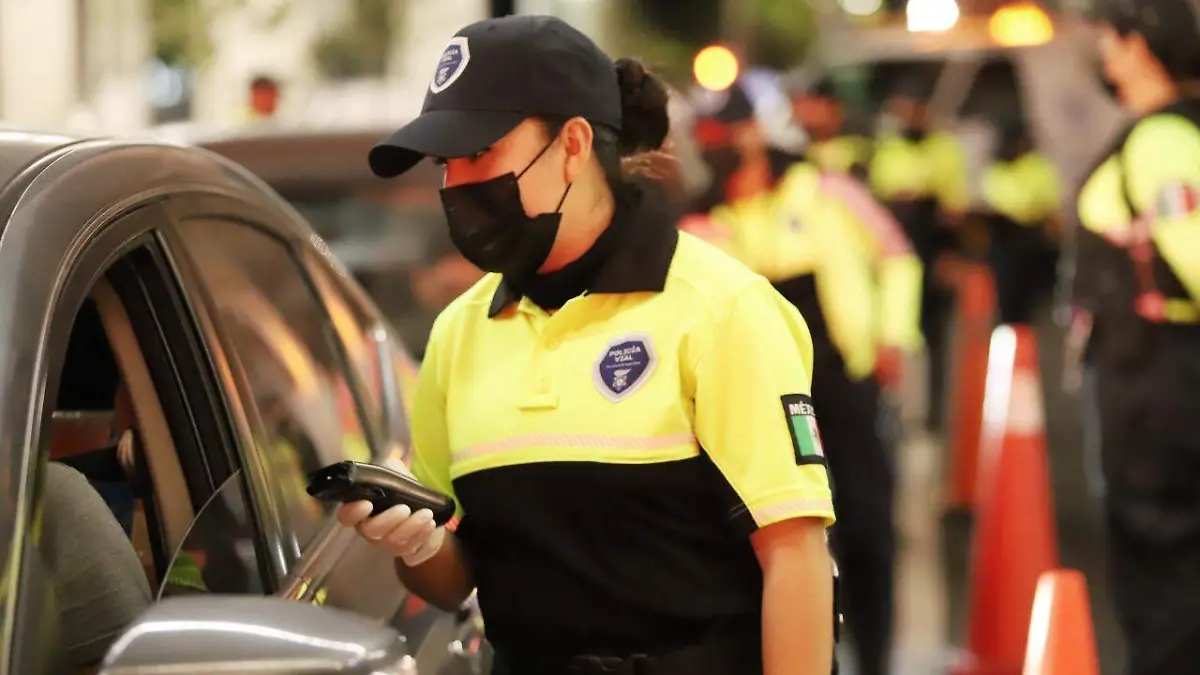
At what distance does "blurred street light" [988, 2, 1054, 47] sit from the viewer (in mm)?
13711

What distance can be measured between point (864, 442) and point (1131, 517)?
0.82 meters

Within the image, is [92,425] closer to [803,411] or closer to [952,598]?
[803,411]

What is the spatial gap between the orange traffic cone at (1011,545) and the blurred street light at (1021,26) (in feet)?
26.3

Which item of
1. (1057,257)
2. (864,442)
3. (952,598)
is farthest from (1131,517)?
(1057,257)

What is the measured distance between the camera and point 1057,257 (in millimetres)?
12117

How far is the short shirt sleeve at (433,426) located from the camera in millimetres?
2588

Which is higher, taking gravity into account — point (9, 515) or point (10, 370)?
point (10, 370)

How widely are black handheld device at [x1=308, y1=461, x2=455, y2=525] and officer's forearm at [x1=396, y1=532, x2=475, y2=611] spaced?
146 millimetres

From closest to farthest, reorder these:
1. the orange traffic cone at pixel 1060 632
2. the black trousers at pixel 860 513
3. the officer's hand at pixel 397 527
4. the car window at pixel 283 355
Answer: the officer's hand at pixel 397 527 < the car window at pixel 283 355 < the orange traffic cone at pixel 1060 632 < the black trousers at pixel 860 513

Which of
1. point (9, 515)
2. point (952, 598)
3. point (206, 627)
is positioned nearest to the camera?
point (206, 627)

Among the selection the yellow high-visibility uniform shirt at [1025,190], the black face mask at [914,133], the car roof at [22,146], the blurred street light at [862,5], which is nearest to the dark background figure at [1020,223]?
the yellow high-visibility uniform shirt at [1025,190]

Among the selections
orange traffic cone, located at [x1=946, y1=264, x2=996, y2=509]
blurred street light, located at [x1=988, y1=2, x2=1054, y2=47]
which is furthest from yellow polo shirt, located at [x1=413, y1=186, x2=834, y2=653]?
blurred street light, located at [x1=988, y1=2, x2=1054, y2=47]

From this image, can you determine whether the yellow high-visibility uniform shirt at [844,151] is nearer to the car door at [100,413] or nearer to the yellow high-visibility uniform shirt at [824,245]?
the yellow high-visibility uniform shirt at [824,245]

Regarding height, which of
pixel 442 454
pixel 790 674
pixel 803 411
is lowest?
pixel 790 674
